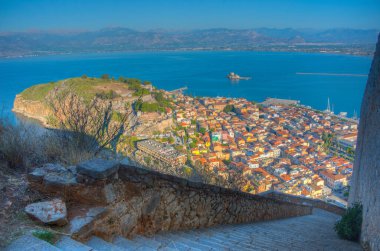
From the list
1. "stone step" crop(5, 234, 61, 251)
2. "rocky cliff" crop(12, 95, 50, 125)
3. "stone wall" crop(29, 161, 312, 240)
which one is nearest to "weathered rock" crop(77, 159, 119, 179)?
"stone wall" crop(29, 161, 312, 240)

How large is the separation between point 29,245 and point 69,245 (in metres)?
0.25

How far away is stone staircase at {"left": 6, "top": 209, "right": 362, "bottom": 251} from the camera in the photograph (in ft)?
6.29

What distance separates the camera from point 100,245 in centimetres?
217

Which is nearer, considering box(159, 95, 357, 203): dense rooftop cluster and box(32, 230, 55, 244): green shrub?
box(32, 230, 55, 244): green shrub

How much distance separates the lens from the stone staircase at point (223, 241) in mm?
1917

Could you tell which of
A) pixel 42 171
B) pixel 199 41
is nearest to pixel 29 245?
pixel 42 171

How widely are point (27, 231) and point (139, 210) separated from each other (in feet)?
3.49

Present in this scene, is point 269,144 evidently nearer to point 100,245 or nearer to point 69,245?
point 100,245

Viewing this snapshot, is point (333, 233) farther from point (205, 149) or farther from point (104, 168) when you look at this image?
Result: point (205, 149)

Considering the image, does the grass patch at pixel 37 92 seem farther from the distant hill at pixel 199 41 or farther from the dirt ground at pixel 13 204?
the distant hill at pixel 199 41

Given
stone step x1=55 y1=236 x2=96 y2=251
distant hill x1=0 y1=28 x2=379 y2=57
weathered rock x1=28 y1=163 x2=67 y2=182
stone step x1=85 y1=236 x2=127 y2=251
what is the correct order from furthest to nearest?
distant hill x1=0 y1=28 x2=379 y2=57 → weathered rock x1=28 y1=163 x2=67 y2=182 → stone step x1=85 y1=236 x2=127 y2=251 → stone step x1=55 y1=236 x2=96 y2=251

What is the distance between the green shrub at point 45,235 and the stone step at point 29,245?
6 centimetres

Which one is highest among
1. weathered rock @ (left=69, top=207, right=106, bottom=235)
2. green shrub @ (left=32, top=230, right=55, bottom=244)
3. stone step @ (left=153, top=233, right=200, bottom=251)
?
green shrub @ (left=32, top=230, right=55, bottom=244)

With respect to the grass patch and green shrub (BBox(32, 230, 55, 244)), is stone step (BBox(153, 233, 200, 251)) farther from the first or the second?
the grass patch
